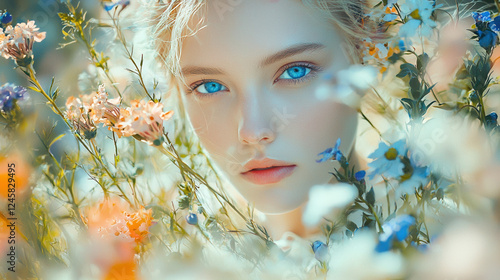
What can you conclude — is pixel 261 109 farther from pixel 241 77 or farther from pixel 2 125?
pixel 2 125

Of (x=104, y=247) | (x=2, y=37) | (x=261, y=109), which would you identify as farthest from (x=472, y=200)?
(x=2, y=37)

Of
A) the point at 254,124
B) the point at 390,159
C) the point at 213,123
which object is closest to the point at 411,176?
the point at 390,159

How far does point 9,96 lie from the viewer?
664mm

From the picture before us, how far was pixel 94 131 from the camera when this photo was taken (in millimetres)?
686

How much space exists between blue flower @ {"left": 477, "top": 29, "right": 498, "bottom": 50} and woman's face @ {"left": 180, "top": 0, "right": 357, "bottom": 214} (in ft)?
0.75

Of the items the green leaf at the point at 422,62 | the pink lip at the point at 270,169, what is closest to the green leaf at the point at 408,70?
the green leaf at the point at 422,62

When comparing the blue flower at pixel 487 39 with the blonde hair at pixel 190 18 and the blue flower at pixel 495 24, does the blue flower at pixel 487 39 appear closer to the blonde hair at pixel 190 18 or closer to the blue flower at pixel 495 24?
the blue flower at pixel 495 24

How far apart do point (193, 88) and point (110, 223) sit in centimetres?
24

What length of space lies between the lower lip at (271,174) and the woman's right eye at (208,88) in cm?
13

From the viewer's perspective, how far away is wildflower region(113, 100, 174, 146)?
0.54 metres

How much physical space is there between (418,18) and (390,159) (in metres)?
0.18

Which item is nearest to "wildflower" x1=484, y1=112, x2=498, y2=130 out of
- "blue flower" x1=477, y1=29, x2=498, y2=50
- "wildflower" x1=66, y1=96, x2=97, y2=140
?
"blue flower" x1=477, y1=29, x2=498, y2=50

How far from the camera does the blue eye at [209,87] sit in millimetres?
737
